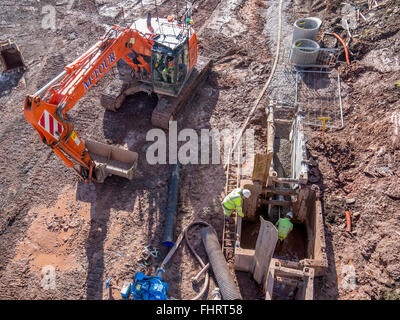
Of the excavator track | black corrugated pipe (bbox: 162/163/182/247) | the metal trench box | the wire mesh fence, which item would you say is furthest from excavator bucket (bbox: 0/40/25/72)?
the wire mesh fence

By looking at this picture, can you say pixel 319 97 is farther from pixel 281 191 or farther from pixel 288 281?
pixel 288 281

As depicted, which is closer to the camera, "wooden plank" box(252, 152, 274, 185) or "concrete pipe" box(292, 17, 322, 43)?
"wooden plank" box(252, 152, 274, 185)

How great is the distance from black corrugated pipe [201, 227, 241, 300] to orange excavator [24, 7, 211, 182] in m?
2.89

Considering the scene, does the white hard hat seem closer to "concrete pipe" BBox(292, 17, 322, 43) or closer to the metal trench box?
the metal trench box

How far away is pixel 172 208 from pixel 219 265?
2035 millimetres

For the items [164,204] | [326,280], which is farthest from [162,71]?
[326,280]

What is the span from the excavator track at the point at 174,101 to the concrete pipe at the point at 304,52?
3416 millimetres

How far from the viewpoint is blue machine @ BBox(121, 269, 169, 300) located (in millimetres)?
7254

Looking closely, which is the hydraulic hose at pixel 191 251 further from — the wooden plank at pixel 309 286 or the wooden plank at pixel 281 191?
the wooden plank at pixel 309 286

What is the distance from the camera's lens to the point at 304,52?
12594mm

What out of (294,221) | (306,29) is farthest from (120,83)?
(306,29)

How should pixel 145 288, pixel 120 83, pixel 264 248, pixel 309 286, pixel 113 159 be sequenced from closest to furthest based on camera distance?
pixel 309 286
pixel 264 248
pixel 145 288
pixel 113 159
pixel 120 83

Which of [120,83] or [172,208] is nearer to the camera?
[172,208]

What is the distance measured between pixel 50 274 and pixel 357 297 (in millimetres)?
6908
